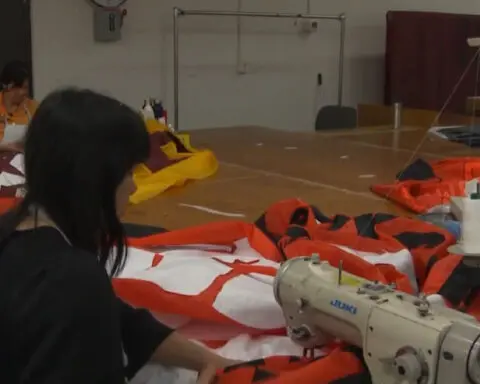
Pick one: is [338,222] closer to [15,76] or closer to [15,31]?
[15,76]

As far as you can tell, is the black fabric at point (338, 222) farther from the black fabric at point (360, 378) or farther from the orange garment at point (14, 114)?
the orange garment at point (14, 114)

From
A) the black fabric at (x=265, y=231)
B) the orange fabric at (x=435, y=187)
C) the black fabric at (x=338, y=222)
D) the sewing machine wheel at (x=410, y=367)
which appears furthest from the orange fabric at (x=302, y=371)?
the orange fabric at (x=435, y=187)

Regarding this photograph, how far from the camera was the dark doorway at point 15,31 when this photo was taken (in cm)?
454

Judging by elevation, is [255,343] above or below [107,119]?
below

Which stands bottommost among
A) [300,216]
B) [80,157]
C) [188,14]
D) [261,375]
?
[261,375]

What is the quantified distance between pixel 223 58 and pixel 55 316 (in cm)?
459

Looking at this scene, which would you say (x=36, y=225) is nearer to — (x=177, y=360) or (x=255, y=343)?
(x=177, y=360)

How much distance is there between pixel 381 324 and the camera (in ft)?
3.76

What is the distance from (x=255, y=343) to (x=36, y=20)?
11.9 feet

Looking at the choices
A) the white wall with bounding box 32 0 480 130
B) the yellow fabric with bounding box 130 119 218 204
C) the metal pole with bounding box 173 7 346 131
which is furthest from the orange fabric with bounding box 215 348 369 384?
the metal pole with bounding box 173 7 346 131

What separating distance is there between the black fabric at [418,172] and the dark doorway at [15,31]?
8.28ft

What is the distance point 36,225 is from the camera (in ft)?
3.57

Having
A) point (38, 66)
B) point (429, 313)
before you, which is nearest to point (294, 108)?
point (38, 66)

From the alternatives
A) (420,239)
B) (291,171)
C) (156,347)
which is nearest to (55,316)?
(156,347)
